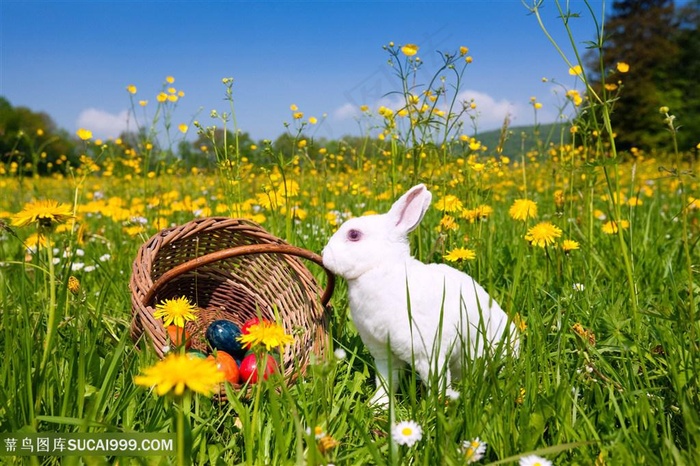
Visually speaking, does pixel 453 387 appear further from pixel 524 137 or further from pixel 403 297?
pixel 524 137

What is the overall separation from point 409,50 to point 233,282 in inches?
41.9

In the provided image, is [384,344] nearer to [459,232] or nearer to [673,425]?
[673,425]

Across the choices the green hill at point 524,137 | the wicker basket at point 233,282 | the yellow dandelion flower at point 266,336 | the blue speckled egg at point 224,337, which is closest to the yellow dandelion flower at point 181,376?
the yellow dandelion flower at point 266,336

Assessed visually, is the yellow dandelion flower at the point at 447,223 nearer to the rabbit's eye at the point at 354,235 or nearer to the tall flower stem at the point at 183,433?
the rabbit's eye at the point at 354,235

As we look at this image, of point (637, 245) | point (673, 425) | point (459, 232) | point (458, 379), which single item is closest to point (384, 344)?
point (458, 379)

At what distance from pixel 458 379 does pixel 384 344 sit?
0.24 m

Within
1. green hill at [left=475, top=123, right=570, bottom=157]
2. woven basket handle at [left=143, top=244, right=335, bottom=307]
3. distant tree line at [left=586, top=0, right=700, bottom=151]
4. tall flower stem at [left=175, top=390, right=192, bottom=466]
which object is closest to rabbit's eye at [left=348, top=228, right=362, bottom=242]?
woven basket handle at [left=143, top=244, right=335, bottom=307]

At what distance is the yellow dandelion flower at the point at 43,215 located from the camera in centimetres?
115

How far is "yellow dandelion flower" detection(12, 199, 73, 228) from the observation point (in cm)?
115

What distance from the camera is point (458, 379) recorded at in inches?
58.9

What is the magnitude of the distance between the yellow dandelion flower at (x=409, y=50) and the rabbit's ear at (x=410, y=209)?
24.8 inches

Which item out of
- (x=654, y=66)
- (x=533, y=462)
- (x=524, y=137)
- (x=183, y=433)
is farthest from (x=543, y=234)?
(x=654, y=66)

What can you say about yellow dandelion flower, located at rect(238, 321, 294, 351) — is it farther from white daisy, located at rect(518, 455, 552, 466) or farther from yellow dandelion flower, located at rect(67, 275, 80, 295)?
yellow dandelion flower, located at rect(67, 275, 80, 295)

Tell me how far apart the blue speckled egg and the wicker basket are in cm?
5
